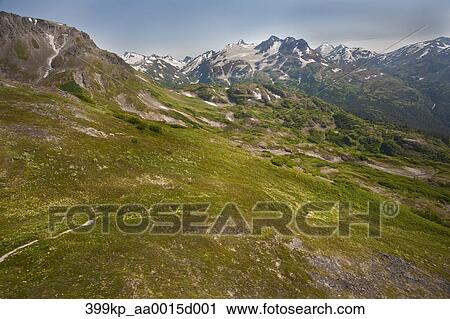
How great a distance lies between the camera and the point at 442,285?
52.5 meters

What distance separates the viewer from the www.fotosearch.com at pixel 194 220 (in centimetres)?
4306

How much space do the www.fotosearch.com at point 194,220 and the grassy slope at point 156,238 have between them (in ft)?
5.16

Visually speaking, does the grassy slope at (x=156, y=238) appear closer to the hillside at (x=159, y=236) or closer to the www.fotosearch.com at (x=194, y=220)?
the hillside at (x=159, y=236)

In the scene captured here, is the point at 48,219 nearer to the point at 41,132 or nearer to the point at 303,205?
the point at 41,132

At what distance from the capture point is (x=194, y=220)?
159 ft

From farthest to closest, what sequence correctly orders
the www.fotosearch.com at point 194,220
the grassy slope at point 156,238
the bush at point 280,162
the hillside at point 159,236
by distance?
the bush at point 280,162
the www.fotosearch.com at point 194,220
the hillside at point 159,236
the grassy slope at point 156,238

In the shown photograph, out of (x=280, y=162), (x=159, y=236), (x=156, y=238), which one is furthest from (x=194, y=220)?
(x=280, y=162)

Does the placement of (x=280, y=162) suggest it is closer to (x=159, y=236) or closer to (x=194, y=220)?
(x=194, y=220)

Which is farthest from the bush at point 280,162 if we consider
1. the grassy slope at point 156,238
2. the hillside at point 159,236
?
the grassy slope at point 156,238

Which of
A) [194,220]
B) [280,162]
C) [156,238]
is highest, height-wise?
[280,162]

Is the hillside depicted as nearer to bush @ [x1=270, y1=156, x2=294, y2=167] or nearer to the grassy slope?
the grassy slope

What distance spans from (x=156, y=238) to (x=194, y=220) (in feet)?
25.4

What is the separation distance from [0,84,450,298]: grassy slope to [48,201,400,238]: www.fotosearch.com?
5.16ft

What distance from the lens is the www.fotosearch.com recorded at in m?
43.1
